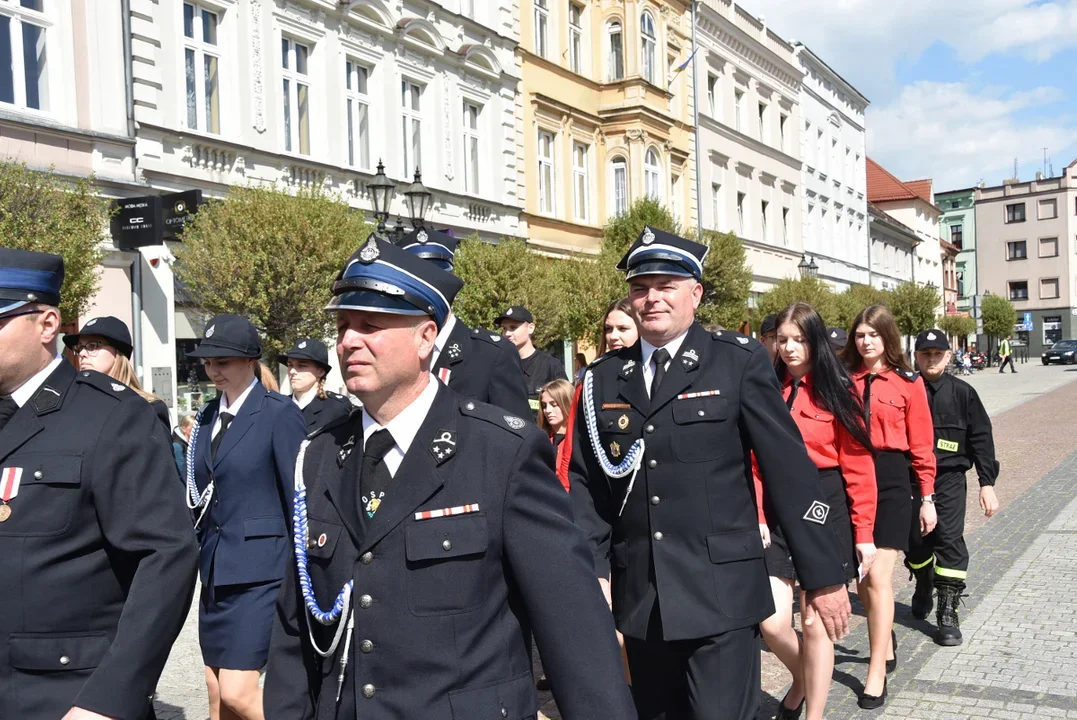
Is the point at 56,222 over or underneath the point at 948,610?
over

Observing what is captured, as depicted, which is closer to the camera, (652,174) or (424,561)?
(424,561)

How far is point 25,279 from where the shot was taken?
294 centimetres

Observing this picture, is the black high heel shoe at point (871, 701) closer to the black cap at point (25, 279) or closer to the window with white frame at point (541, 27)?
the black cap at point (25, 279)

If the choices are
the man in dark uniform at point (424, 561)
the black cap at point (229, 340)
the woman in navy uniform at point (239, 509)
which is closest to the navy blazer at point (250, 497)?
the woman in navy uniform at point (239, 509)

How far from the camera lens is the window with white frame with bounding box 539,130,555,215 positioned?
1074 inches

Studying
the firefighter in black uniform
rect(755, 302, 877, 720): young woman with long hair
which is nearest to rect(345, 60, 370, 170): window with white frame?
the firefighter in black uniform

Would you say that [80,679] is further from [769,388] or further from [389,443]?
[769,388]

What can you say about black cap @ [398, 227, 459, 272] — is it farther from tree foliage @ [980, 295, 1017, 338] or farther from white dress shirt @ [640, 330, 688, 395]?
tree foliage @ [980, 295, 1017, 338]

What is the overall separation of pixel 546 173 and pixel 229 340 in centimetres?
2305

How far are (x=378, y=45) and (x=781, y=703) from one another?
17.9m

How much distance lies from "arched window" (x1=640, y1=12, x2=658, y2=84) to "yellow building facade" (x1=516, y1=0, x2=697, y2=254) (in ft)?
0.10

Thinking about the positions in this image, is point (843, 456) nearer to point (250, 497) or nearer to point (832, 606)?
point (832, 606)

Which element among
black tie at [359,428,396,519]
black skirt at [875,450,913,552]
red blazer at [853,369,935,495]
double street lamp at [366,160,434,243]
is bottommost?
black skirt at [875,450,913,552]

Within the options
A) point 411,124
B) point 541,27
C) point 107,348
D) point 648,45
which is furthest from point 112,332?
point 648,45
